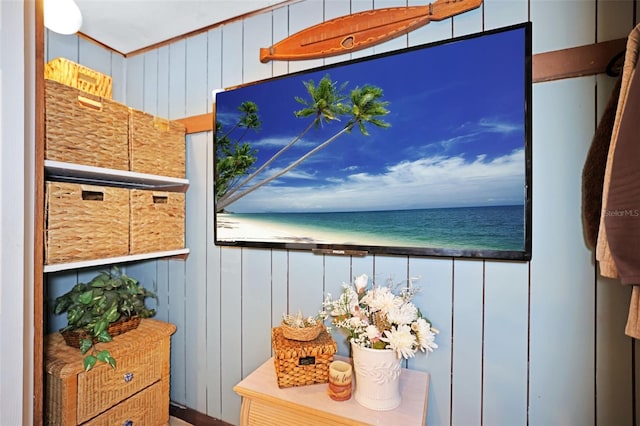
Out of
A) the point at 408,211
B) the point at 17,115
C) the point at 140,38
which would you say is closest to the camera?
the point at 17,115

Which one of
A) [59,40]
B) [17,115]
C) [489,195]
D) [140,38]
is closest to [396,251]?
[489,195]

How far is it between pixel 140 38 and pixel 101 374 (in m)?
1.81

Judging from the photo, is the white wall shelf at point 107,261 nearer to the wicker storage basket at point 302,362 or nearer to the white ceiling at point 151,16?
the wicker storage basket at point 302,362

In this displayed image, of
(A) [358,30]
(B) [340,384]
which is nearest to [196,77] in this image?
(A) [358,30]

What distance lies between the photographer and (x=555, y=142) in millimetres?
1075

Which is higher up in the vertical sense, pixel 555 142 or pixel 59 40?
pixel 59 40

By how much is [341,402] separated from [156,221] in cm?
122

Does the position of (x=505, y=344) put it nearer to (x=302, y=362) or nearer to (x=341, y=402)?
(x=341, y=402)

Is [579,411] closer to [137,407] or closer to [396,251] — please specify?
[396,251]

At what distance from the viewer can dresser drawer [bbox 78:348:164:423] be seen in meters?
1.31

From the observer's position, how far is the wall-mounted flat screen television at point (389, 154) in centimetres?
111

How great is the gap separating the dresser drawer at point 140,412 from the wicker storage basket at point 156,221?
0.72m

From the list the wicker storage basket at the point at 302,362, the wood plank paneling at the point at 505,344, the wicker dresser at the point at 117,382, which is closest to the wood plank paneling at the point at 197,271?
the wicker dresser at the point at 117,382

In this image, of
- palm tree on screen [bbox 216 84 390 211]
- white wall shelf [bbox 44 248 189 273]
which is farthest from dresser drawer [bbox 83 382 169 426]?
palm tree on screen [bbox 216 84 390 211]
